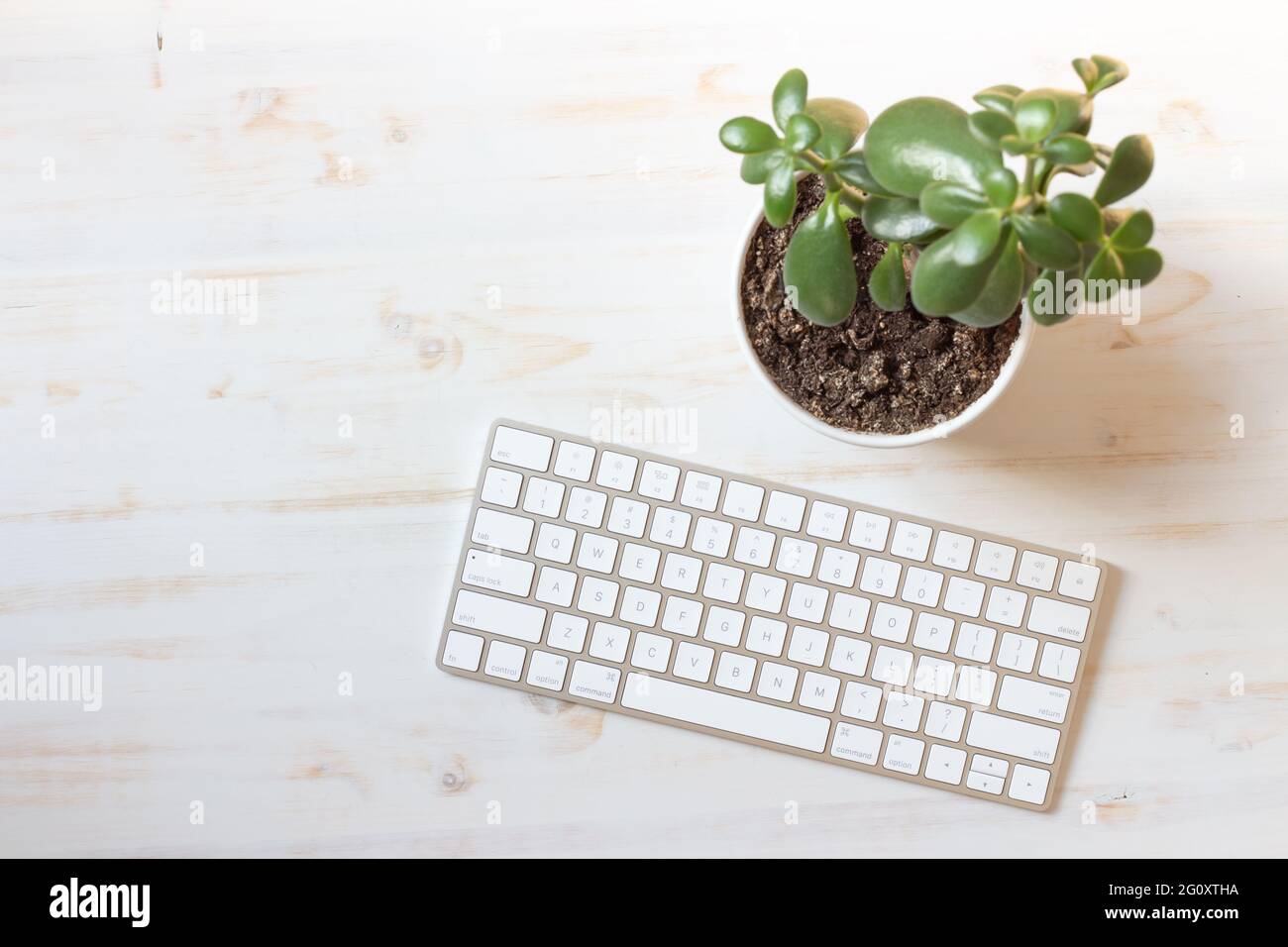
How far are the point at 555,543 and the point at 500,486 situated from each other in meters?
0.07

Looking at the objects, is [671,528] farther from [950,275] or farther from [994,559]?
[950,275]

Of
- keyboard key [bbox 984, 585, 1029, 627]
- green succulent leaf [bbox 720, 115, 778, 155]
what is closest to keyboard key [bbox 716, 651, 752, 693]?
keyboard key [bbox 984, 585, 1029, 627]

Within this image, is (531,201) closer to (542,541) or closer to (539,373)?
(539,373)

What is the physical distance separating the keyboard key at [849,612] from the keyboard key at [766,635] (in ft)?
0.14

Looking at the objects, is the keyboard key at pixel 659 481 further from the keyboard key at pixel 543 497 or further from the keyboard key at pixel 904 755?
the keyboard key at pixel 904 755

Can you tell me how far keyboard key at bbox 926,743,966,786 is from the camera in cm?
95

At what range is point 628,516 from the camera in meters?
0.95

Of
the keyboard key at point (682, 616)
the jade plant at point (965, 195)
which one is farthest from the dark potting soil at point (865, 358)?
the keyboard key at point (682, 616)

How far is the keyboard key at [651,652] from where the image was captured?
0.95 metres

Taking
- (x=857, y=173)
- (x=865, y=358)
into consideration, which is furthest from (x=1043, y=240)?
(x=865, y=358)

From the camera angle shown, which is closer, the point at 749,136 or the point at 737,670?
the point at 749,136

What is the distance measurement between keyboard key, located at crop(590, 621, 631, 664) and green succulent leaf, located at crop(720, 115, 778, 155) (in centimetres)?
45

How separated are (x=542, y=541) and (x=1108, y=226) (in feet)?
1.68
